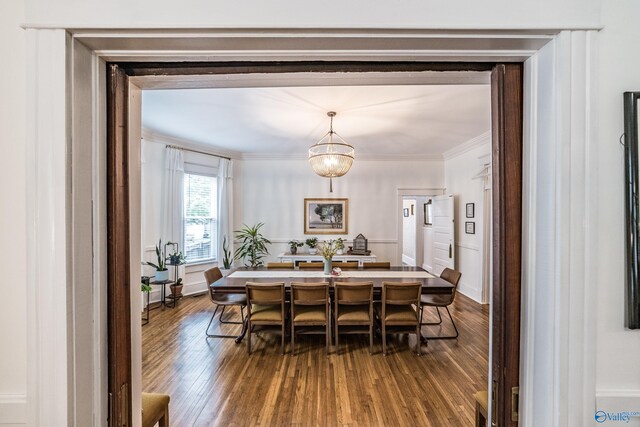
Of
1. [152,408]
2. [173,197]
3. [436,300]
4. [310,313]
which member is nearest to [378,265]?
[436,300]

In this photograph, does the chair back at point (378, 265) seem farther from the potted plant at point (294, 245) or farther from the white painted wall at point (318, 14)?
the white painted wall at point (318, 14)

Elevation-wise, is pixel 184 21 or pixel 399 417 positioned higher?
pixel 184 21

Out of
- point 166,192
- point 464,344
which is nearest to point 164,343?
point 166,192

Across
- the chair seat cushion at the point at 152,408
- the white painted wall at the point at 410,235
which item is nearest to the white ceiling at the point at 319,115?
the chair seat cushion at the point at 152,408

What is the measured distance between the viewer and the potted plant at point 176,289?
4.51 meters

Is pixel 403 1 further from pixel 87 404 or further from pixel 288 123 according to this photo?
pixel 288 123

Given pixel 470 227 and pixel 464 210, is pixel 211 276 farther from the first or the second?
pixel 464 210

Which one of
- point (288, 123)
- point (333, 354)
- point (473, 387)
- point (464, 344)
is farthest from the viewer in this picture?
point (288, 123)

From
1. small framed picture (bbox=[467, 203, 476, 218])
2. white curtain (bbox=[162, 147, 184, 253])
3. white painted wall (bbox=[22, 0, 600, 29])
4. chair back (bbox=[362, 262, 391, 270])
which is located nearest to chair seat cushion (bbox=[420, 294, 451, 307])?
chair back (bbox=[362, 262, 391, 270])

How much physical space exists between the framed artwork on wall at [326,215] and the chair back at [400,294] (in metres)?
3.05

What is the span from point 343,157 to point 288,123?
37.4 inches

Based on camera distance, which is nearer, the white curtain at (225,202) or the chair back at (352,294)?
the chair back at (352,294)

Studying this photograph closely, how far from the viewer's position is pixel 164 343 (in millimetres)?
3143

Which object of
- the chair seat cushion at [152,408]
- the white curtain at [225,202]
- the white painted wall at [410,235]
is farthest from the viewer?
the white painted wall at [410,235]
